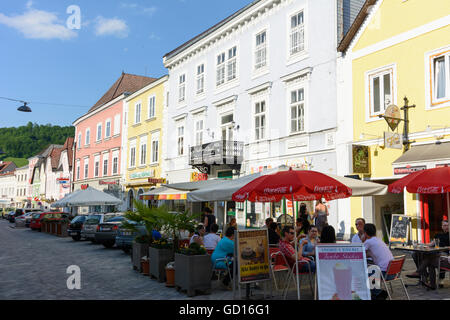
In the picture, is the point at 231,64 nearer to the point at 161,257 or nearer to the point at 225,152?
the point at 225,152

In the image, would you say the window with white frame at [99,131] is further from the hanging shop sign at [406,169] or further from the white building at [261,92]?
the hanging shop sign at [406,169]

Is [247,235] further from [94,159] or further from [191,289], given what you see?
[94,159]

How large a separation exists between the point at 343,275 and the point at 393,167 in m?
9.15

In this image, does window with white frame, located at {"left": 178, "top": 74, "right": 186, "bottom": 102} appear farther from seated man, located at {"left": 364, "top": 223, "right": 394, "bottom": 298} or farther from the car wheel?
seated man, located at {"left": 364, "top": 223, "right": 394, "bottom": 298}

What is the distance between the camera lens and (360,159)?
15.0 metres

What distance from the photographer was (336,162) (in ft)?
54.7

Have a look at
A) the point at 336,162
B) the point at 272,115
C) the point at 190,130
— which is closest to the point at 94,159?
the point at 190,130

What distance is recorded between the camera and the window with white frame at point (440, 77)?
13145 millimetres

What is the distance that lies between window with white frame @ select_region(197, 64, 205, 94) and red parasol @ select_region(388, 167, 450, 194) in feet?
62.9

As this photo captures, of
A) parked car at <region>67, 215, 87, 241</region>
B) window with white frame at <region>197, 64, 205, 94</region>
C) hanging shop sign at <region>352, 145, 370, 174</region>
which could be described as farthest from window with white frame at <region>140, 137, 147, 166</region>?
hanging shop sign at <region>352, 145, 370, 174</region>

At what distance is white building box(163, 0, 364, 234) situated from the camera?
1759 centimetres

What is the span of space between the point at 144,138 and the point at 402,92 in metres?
23.2

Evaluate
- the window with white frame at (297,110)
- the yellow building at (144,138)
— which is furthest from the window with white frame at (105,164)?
the window with white frame at (297,110)

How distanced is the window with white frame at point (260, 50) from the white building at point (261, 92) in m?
0.05
